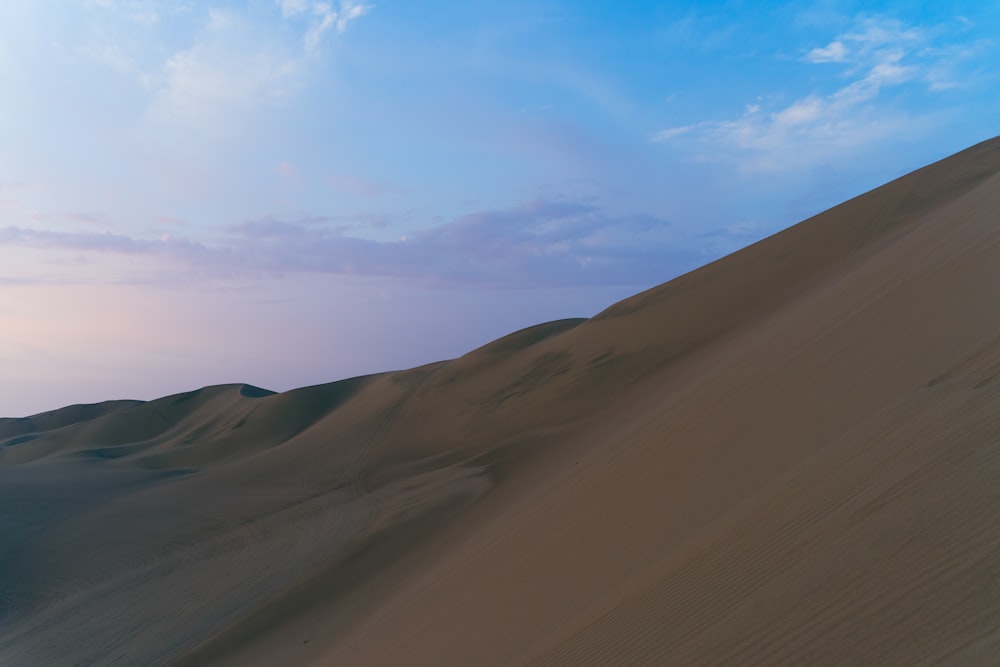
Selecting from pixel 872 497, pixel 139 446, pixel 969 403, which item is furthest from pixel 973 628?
pixel 139 446

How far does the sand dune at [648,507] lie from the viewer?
10.8ft

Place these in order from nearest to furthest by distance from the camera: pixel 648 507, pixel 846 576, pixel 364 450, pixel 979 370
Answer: pixel 846 576 < pixel 979 370 < pixel 648 507 < pixel 364 450

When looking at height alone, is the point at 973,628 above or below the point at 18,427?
below

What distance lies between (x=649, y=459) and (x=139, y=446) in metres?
34.3

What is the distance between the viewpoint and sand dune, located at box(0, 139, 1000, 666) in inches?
130

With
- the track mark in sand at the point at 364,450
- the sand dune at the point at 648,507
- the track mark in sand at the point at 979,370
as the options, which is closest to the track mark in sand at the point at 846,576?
the sand dune at the point at 648,507

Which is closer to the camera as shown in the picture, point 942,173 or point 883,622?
point 883,622

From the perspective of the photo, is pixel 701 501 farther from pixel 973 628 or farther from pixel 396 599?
pixel 396 599

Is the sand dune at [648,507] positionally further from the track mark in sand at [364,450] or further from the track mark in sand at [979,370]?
the track mark in sand at [364,450]

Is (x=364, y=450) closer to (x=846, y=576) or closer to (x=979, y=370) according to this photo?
(x=979, y=370)

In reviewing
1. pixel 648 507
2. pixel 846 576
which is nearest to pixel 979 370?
pixel 846 576

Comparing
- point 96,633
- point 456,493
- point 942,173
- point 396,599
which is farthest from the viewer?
point 942,173

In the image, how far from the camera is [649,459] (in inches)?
306

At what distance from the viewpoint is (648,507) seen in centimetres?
623
